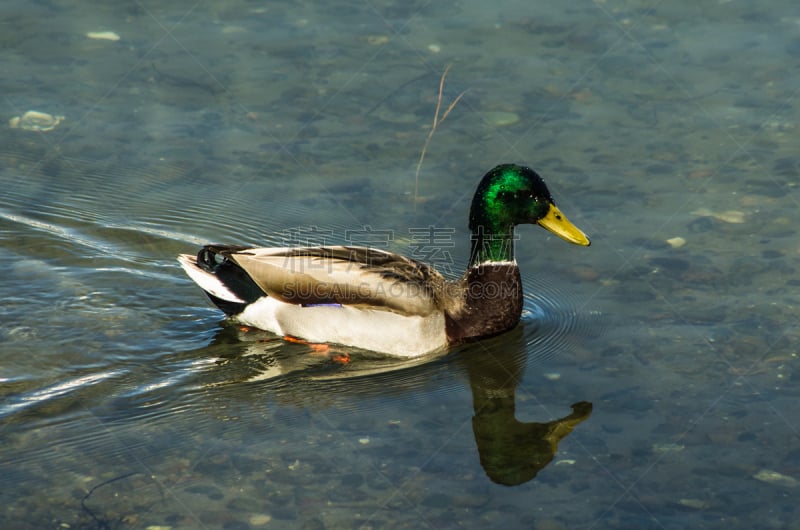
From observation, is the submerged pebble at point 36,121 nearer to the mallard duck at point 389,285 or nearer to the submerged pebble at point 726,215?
the mallard duck at point 389,285

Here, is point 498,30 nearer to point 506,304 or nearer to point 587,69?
point 587,69

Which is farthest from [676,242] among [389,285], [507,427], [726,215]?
[507,427]

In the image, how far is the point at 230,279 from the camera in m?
8.44

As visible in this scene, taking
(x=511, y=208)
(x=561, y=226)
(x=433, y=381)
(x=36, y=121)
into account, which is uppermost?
(x=36, y=121)

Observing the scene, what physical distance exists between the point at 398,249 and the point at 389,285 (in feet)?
3.37

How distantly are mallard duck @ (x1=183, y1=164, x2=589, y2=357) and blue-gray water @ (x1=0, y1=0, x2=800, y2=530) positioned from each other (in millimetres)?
205

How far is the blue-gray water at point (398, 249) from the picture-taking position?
6539 millimetres

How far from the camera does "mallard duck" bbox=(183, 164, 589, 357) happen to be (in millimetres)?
Result: 8102

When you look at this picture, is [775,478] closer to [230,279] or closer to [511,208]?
[511,208]

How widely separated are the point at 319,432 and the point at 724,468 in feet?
7.75

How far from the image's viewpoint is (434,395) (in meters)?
7.52

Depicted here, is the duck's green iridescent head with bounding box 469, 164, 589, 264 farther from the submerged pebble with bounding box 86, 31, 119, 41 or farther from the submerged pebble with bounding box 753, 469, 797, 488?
the submerged pebble with bounding box 86, 31, 119, 41

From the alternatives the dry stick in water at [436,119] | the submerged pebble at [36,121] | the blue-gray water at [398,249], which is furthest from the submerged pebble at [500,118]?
the submerged pebble at [36,121]

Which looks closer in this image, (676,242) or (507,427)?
(507,427)
